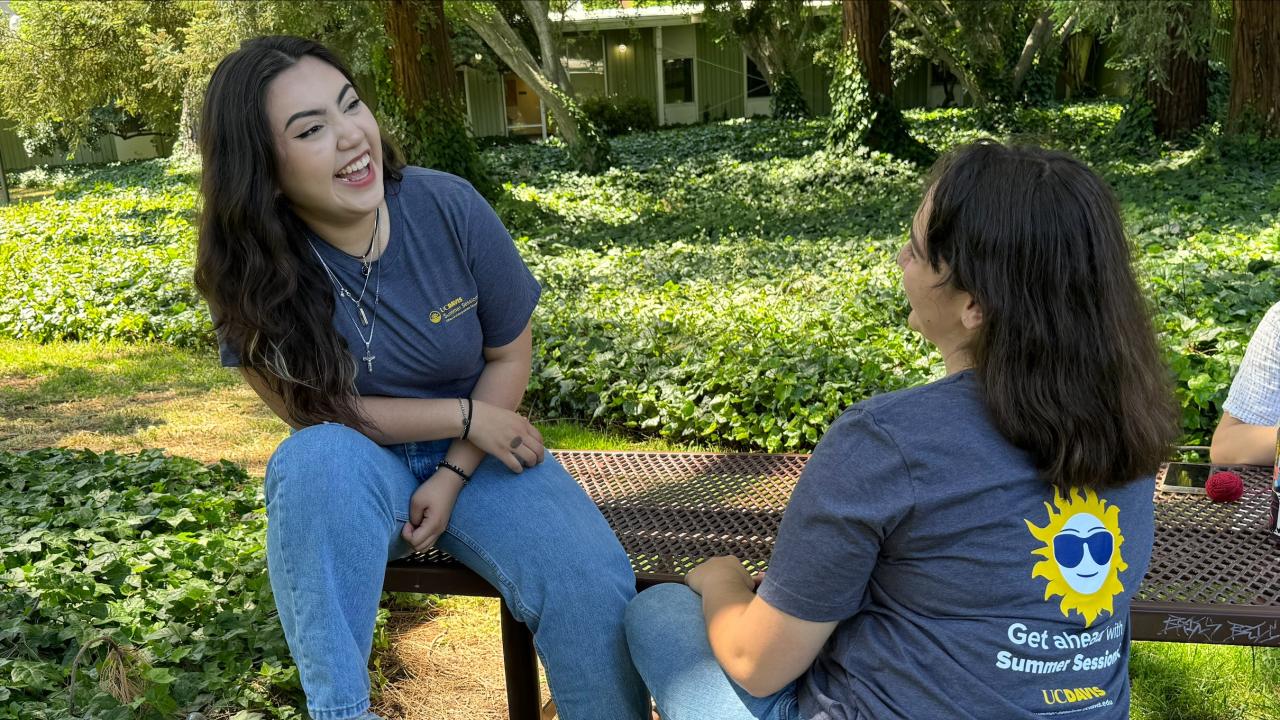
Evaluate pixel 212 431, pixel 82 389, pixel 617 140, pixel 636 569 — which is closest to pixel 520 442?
pixel 636 569

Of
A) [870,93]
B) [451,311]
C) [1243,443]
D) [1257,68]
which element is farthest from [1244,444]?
[870,93]

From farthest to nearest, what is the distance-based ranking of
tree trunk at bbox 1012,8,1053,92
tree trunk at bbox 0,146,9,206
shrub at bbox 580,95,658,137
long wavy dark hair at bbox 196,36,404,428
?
1. shrub at bbox 580,95,658,137
2. tree trunk at bbox 1012,8,1053,92
3. tree trunk at bbox 0,146,9,206
4. long wavy dark hair at bbox 196,36,404,428

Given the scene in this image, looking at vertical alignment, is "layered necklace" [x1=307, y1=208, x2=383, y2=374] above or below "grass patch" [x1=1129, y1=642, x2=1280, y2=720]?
above

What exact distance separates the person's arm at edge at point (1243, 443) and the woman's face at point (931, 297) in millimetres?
1254

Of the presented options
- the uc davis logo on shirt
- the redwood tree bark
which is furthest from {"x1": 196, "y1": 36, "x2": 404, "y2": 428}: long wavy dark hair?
the redwood tree bark

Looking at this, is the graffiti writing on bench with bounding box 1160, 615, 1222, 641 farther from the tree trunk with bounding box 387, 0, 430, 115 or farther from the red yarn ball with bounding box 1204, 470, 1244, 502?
the tree trunk with bounding box 387, 0, 430, 115

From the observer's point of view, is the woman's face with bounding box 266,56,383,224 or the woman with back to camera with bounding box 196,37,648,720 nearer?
the woman with back to camera with bounding box 196,37,648,720

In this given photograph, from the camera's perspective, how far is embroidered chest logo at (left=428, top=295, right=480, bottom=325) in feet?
7.38

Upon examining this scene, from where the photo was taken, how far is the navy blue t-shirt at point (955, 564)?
1380 millimetres

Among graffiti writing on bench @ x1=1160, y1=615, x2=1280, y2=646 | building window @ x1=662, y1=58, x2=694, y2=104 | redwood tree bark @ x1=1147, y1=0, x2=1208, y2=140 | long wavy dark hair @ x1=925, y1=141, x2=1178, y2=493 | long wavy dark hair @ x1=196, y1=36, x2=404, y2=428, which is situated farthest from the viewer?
building window @ x1=662, y1=58, x2=694, y2=104

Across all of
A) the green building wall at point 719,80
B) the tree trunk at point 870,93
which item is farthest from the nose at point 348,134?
the green building wall at point 719,80

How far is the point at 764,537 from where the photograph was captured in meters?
2.24

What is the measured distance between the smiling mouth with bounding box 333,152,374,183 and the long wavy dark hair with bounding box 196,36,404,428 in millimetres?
130

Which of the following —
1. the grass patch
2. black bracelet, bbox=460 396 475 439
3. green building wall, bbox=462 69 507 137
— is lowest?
the grass patch
